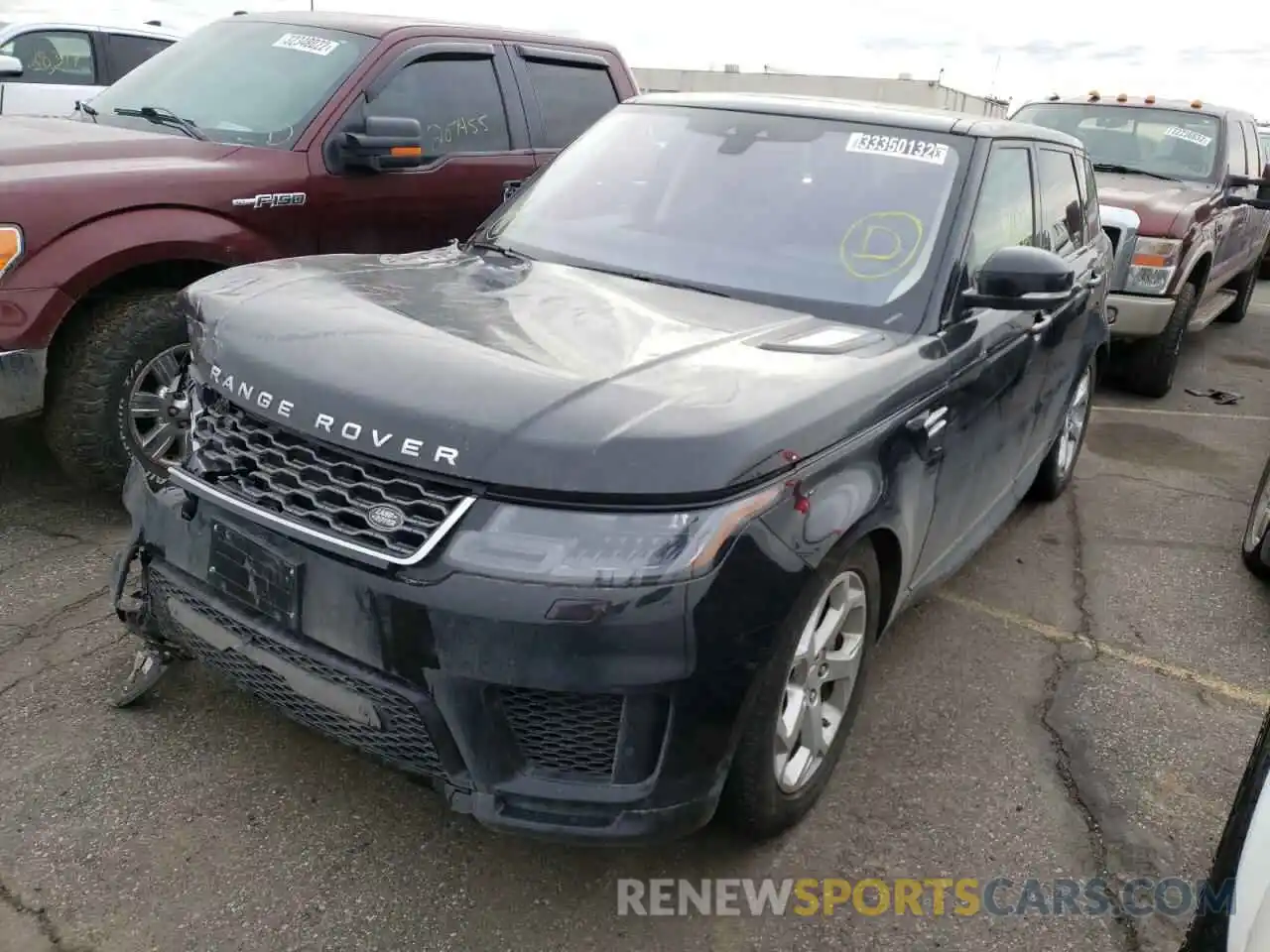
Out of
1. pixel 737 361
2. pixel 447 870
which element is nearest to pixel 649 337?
pixel 737 361

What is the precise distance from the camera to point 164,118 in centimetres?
477

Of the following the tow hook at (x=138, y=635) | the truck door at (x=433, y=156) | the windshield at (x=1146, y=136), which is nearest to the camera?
the tow hook at (x=138, y=635)

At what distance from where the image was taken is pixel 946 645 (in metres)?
3.82

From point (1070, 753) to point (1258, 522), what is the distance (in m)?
1.93

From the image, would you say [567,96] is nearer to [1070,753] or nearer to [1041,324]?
[1041,324]

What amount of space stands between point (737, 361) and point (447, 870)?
141cm

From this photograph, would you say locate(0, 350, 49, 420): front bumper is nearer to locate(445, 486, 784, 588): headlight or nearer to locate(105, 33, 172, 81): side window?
locate(445, 486, 784, 588): headlight

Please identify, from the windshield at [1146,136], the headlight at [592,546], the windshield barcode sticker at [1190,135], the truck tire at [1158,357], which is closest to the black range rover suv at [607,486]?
A: the headlight at [592,546]

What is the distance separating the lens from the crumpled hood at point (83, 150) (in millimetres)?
3895

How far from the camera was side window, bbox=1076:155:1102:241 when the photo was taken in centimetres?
479

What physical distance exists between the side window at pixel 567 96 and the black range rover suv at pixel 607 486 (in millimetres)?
2786

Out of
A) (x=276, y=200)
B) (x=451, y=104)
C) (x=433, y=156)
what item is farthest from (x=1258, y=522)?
(x=276, y=200)

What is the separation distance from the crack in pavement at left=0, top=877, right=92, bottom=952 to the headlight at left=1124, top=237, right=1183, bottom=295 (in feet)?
22.6

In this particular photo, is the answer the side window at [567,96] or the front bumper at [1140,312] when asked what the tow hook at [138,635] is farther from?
the front bumper at [1140,312]
